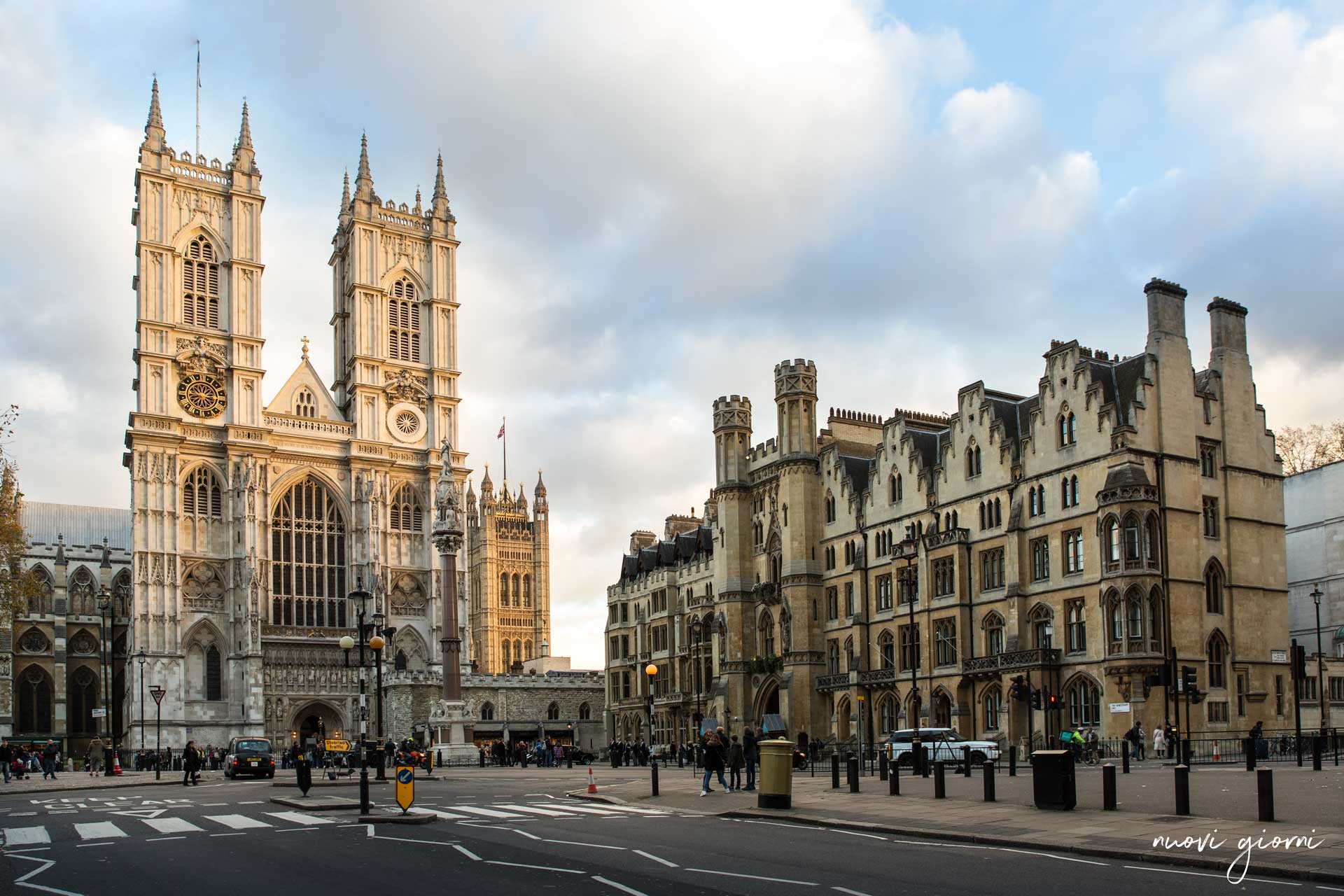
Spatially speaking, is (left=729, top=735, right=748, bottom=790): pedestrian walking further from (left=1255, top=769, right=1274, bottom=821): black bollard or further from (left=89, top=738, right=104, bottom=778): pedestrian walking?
(left=89, top=738, right=104, bottom=778): pedestrian walking

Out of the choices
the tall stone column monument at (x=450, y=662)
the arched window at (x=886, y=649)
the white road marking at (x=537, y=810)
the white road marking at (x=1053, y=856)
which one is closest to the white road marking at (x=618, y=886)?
the white road marking at (x=1053, y=856)

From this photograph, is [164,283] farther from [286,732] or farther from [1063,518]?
[1063,518]

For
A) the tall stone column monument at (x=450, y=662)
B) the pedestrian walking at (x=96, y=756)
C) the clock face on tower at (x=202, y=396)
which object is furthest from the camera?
the clock face on tower at (x=202, y=396)

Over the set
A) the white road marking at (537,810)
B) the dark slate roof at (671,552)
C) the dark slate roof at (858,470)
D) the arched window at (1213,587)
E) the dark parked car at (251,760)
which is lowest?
the dark parked car at (251,760)

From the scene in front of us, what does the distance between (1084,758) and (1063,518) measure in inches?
392

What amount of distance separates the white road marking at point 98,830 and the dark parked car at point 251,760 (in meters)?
24.5

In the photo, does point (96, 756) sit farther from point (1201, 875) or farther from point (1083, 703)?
point (1201, 875)

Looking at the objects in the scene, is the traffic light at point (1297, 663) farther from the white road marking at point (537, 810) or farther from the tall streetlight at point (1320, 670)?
the white road marking at point (537, 810)

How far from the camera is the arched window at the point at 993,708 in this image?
49.9 meters

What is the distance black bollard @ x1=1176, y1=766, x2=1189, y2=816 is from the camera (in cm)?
1975

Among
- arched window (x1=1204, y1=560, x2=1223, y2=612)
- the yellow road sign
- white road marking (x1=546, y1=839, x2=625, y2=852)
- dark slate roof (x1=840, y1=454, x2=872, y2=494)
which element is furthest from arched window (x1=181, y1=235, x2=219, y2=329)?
white road marking (x1=546, y1=839, x2=625, y2=852)

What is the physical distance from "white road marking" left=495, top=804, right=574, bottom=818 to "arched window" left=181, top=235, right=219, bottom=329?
6907cm

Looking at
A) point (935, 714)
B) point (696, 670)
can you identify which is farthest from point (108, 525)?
point (935, 714)

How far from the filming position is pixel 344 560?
90438 mm
